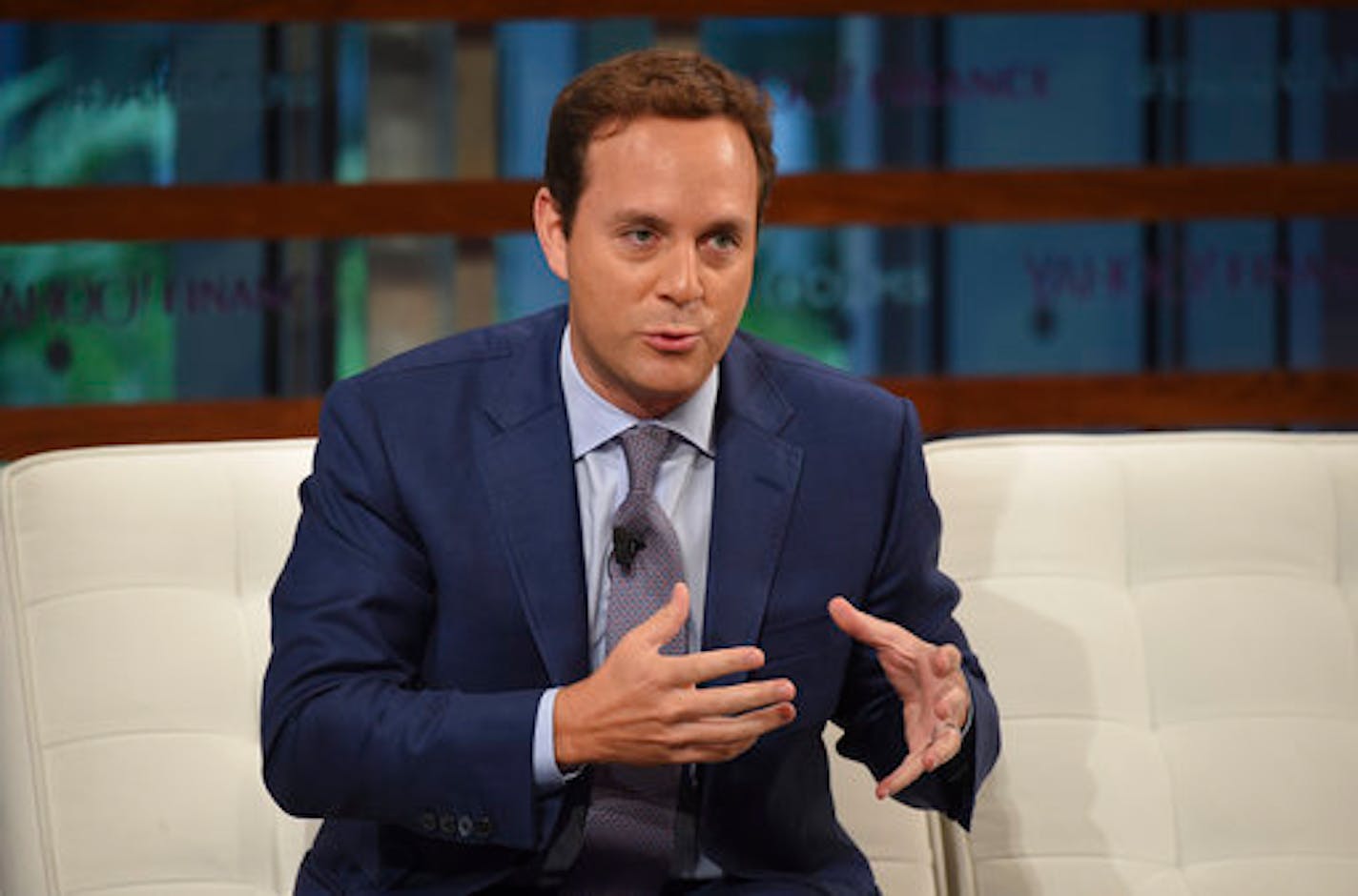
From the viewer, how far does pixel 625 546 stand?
5.22ft

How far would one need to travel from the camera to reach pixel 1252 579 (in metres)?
2.04

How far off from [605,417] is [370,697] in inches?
14.7

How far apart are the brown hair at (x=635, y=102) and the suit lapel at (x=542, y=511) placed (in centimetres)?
18

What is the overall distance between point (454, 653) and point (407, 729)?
14 centimetres

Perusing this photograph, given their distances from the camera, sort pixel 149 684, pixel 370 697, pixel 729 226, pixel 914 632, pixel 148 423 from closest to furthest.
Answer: pixel 370 697 < pixel 729 226 < pixel 914 632 < pixel 149 684 < pixel 148 423


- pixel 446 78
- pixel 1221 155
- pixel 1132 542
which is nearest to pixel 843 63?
pixel 446 78

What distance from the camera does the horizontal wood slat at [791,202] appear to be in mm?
2789

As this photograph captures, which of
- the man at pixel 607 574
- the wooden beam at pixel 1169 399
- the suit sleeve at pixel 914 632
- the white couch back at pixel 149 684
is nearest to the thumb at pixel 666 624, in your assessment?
the man at pixel 607 574

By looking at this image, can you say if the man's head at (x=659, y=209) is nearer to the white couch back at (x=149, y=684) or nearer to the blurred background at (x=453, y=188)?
the white couch back at (x=149, y=684)

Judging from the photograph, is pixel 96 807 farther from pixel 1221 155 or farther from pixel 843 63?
pixel 1221 155

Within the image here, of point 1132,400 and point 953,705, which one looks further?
point 1132,400

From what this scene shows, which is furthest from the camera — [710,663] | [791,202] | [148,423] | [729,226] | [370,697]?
[791,202]

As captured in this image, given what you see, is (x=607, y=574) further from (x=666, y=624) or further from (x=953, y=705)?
(x=953, y=705)

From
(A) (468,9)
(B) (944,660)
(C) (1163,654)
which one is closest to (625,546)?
(B) (944,660)
